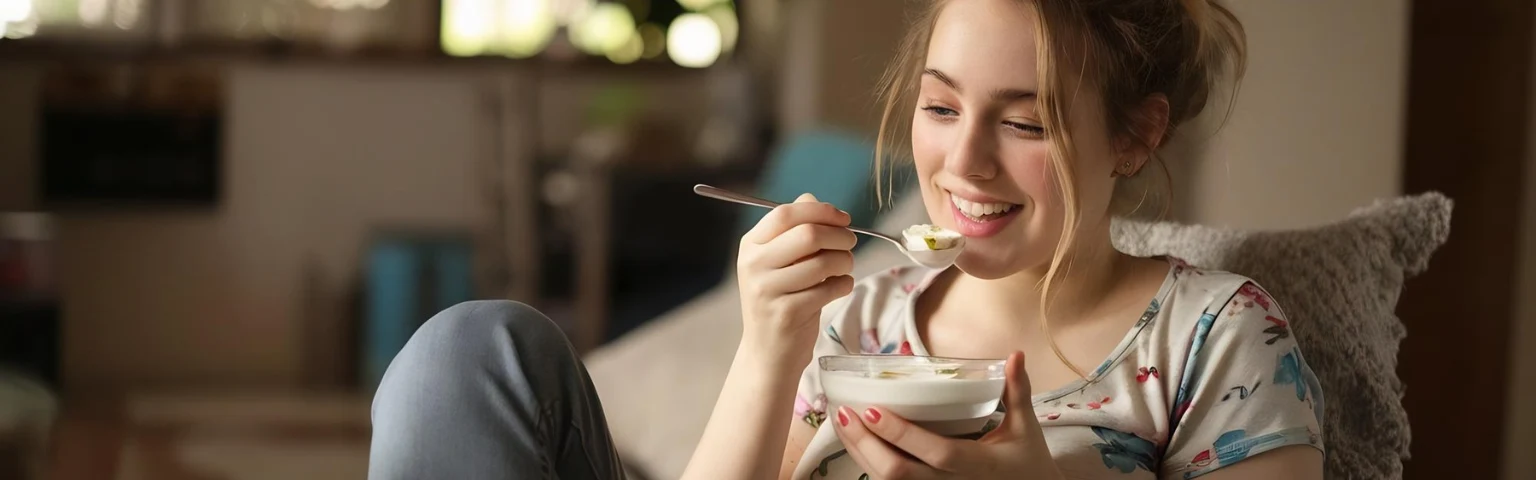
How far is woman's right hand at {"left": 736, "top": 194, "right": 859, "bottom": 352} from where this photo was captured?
116 centimetres

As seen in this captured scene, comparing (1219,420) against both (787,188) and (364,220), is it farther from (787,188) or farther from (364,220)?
(364,220)

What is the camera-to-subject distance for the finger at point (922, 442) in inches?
41.4

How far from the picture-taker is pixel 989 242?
51.7 inches

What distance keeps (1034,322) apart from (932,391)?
0.41 metres

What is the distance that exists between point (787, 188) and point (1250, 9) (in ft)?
4.50

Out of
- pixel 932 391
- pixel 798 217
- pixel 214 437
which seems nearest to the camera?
pixel 932 391

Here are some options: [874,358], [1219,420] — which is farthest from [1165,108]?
[874,358]

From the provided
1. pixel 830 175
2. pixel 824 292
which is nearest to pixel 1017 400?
pixel 824 292

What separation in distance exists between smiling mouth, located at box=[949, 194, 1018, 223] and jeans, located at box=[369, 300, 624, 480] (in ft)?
1.32

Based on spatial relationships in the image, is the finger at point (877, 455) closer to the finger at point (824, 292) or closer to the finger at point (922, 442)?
the finger at point (922, 442)

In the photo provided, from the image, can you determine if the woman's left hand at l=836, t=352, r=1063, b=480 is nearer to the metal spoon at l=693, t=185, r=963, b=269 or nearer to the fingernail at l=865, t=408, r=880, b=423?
the fingernail at l=865, t=408, r=880, b=423

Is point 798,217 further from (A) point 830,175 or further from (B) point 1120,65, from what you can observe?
(A) point 830,175

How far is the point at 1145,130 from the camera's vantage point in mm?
1354

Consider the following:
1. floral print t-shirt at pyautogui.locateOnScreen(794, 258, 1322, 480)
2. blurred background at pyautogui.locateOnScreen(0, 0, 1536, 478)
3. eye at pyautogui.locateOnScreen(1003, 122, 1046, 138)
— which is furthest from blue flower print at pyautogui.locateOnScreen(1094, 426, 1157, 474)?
blurred background at pyautogui.locateOnScreen(0, 0, 1536, 478)
